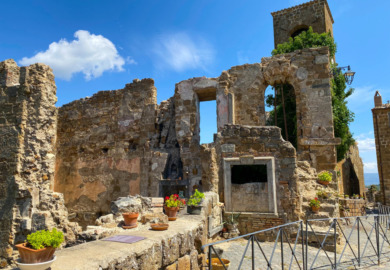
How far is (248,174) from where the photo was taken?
841cm

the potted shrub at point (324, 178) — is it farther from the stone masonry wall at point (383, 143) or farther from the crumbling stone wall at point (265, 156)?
the stone masonry wall at point (383, 143)

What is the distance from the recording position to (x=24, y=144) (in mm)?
7184

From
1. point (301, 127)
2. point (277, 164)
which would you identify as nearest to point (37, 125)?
point (277, 164)

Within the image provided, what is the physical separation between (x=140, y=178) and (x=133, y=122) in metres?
2.39

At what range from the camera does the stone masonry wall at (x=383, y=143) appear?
18.3 metres

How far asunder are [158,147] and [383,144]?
15.4 metres

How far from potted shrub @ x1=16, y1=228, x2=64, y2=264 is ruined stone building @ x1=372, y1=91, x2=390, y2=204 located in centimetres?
2071

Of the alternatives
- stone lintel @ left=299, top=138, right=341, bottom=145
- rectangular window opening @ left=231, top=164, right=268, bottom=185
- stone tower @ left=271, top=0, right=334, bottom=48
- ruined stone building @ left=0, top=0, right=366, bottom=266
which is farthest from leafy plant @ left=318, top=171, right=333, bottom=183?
stone tower @ left=271, top=0, right=334, bottom=48

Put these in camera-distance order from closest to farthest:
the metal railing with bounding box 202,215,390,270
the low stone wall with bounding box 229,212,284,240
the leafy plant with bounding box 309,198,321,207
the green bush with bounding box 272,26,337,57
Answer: the metal railing with bounding box 202,215,390,270, the low stone wall with bounding box 229,212,284,240, the leafy plant with bounding box 309,198,321,207, the green bush with bounding box 272,26,337,57

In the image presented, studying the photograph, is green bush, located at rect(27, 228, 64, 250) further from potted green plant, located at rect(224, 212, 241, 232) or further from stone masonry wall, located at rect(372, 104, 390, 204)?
stone masonry wall, located at rect(372, 104, 390, 204)

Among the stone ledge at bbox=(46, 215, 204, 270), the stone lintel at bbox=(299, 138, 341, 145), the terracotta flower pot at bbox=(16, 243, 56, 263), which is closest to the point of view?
the terracotta flower pot at bbox=(16, 243, 56, 263)

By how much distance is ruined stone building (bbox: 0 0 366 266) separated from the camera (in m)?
7.17

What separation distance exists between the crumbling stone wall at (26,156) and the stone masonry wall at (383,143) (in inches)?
739

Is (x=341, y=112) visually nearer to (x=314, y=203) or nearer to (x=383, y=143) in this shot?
(x=314, y=203)
